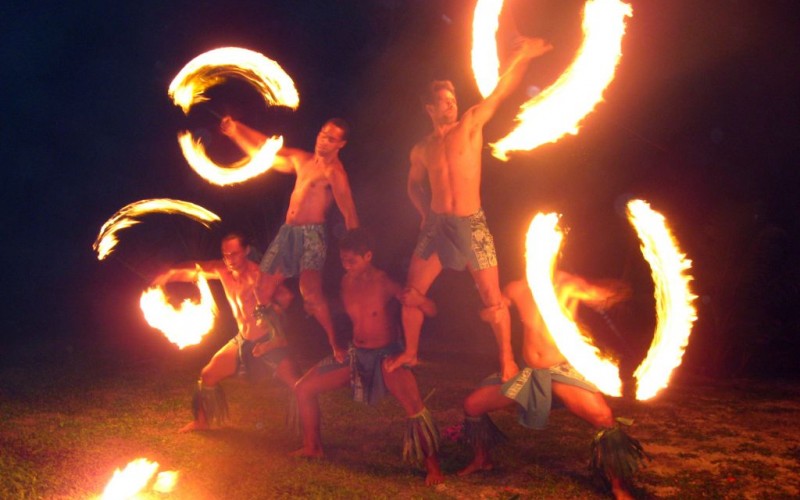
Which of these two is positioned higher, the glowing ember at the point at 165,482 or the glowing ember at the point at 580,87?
the glowing ember at the point at 580,87

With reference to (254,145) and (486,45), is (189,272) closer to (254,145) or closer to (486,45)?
(254,145)

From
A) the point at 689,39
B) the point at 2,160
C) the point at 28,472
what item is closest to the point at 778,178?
the point at 689,39

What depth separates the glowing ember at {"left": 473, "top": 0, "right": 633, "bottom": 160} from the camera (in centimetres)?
516

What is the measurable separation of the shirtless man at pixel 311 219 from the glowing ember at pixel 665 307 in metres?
2.70

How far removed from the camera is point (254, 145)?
6855 mm

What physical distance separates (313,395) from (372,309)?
1.00m

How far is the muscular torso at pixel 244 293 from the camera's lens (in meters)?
6.80

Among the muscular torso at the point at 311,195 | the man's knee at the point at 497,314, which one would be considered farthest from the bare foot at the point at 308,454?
the muscular torso at the point at 311,195

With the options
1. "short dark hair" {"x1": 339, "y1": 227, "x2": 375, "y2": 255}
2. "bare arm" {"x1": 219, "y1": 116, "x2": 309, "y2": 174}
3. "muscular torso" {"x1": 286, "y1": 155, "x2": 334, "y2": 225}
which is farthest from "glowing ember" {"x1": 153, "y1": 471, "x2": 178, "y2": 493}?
"bare arm" {"x1": 219, "y1": 116, "x2": 309, "y2": 174}

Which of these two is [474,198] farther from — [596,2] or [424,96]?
[596,2]

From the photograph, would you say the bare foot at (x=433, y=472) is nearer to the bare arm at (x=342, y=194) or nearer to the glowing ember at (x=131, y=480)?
the glowing ember at (x=131, y=480)

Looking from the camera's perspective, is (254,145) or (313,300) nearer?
(313,300)

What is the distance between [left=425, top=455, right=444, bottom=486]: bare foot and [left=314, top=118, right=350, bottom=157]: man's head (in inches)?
115

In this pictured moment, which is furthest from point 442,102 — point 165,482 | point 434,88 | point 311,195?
point 165,482
